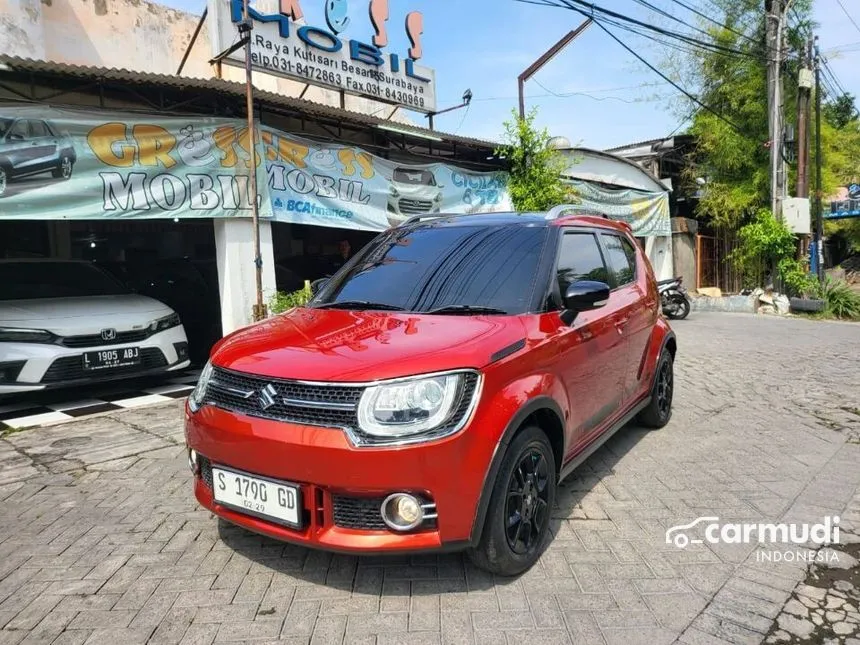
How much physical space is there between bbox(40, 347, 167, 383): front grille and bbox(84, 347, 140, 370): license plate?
0.03 metres

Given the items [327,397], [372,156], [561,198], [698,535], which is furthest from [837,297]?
[327,397]

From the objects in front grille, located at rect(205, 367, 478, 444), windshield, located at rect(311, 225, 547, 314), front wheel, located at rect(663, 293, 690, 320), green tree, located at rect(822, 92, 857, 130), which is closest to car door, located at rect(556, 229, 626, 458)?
windshield, located at rect(311, 225, 547, 314)

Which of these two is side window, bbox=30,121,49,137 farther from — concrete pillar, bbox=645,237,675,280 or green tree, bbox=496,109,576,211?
concrete pillar, bbox=645,237,675,280

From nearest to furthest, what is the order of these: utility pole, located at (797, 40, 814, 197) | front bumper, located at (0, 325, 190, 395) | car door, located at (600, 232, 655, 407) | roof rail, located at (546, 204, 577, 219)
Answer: roof rail, located at (546, 204, 577, 219)
car door, located at (600, 232, 655, 407)
front bumper, located at (0, 325, 190, 395)
utility pole, located at (797, 40, 814, 197)

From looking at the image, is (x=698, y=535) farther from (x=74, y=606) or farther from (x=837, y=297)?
(x=837, y=297)

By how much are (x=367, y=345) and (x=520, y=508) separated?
1013 mm

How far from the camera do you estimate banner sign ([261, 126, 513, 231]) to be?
7.79 m

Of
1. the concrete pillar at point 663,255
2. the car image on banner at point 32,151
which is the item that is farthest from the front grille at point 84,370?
the concrete pillar at point 663,255

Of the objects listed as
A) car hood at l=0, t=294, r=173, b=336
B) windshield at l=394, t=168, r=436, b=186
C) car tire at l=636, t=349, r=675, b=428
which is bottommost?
car tire at l=636, t=349, r=675, b=428

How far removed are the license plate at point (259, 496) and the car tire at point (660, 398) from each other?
3272 millimetres

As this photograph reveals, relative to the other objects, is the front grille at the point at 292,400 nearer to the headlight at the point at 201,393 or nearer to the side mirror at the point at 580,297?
the headlight at the point at 201,393

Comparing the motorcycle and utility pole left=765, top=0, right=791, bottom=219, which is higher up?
utility pole left=765, top=0, right=791, bottom=219

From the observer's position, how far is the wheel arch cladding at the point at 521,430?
240 centimetres

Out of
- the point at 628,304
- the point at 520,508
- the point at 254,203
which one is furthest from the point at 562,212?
the point at 254,203
